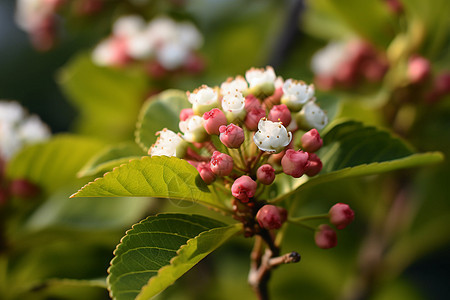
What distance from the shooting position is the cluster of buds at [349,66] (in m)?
1.93

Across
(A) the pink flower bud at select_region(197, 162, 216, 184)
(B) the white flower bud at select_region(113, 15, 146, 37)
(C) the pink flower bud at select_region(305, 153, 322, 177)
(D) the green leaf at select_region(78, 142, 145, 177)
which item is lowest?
(C) the pink flower bud at select_region(305, 153, 322, 177)

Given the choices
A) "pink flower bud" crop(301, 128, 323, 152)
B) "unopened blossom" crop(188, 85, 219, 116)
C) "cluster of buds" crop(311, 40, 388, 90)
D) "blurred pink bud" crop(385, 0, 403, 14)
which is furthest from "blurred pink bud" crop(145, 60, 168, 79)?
"pink flower bud" crop(301, 128, 323, 152)

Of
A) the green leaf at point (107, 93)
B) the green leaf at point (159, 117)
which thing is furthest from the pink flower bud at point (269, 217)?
the green leaf at point (107, 93)

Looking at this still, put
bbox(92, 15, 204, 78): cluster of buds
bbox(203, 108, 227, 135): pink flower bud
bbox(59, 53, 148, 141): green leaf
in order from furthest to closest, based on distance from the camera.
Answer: bbox(59, 53, 148, 141): green leaf
bbox(92, 15, 204, 78): cluster of buds
bbox(203, 108, 227, 135): pink flower bud

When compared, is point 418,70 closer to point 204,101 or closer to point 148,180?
point 204,101

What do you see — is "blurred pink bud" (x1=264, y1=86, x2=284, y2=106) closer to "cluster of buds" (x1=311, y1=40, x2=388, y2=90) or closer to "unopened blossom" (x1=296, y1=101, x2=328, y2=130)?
"unopened blossom" (x1=296, y1=101, x2=328, y2=130)

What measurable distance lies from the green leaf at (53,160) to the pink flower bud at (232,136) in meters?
0.74

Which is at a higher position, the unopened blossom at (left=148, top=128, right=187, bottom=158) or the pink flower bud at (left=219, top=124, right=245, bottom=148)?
the unopened blossom at (left=148, top=128, right=187, bottom=158)

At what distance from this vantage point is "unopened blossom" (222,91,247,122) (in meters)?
1.04

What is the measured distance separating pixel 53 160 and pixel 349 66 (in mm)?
1159

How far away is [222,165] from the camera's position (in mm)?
958

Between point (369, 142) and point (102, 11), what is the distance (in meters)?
1.57

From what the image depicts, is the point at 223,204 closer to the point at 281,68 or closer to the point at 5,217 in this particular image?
the point at 5,217

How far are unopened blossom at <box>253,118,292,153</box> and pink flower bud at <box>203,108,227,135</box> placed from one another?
0.25 ft
